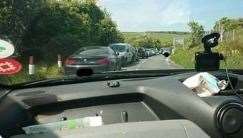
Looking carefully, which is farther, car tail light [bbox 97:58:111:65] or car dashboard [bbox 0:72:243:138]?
car tail light [bbox 97:58:111:65]

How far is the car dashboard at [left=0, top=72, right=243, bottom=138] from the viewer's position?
3.06 meters

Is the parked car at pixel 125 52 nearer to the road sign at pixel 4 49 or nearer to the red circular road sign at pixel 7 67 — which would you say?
the road sign at pixel 4 49

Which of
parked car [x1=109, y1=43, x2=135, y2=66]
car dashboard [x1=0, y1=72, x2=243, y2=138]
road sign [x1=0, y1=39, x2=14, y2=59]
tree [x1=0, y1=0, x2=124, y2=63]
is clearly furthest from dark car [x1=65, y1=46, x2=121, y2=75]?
car dashboard [x1=0, y1=72, x2=243, y2=138]

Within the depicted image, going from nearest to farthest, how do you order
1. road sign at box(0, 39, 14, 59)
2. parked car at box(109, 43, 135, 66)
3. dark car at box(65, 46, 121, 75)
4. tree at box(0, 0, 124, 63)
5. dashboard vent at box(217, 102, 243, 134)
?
dashboard vent at box(217, 102, 243, 134) → road sign at box(0, 39, 14, 59) → dark car at box(65, 46, 121, 75) → tree at box(0, 0, 124, 63) → parked car at box(109, 43, 135, 66)

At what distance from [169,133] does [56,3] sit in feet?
133

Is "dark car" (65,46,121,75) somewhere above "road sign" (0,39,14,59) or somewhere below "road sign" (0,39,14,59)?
below

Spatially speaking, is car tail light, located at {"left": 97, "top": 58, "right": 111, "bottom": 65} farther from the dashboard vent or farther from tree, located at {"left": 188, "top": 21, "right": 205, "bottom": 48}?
the dashboard vent

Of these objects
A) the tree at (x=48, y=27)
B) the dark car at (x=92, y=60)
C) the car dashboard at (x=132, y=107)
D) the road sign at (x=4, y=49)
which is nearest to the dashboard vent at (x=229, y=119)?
the car dashboard at (x=132, y=107)

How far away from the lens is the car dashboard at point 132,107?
3.06 metres

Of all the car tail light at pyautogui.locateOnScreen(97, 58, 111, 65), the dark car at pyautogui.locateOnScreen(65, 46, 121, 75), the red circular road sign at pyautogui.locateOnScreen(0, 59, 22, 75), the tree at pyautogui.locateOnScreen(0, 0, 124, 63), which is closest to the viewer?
the red circular road sign at pyautogui.locateOnScreen(0, 59, 22, 75)

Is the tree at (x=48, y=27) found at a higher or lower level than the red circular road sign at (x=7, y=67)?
lower

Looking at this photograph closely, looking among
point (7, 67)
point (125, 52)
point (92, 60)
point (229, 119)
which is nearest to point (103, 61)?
point (92, 60)

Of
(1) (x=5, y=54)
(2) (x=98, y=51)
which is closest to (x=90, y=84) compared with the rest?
(1) (x=5, y=54)

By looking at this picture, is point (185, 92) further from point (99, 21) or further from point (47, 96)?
point (99, 21)
